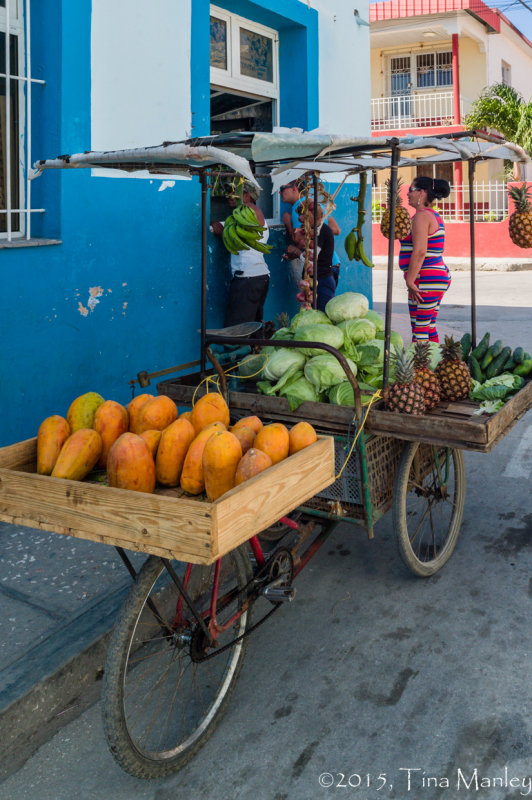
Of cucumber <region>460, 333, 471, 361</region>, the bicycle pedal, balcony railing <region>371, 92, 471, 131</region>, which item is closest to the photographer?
the bicycle pedal

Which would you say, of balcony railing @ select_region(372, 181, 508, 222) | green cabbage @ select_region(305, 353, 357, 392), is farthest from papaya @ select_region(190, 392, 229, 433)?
balcony railing @ select_region(372, 181, 508, 222)

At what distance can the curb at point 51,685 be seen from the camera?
111 inches

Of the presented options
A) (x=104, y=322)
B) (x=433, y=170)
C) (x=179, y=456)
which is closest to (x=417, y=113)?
(x=433, y=170)

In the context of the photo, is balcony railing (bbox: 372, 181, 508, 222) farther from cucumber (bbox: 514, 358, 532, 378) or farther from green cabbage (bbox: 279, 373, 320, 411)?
green cabbage (bbox: 279, 373, 320, 411)

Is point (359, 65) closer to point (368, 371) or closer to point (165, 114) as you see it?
point (165, 114)

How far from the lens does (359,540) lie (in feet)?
15.0

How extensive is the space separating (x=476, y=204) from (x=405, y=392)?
73.5 feet

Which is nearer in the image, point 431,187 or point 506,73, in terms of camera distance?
point 431,187

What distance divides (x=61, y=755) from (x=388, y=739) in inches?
47.6

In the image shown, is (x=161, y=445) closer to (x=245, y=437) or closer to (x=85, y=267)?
(x=245, y=437)

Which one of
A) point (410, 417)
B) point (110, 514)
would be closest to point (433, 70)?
point (410, 417)

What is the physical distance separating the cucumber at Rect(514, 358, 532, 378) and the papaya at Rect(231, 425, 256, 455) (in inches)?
95.2

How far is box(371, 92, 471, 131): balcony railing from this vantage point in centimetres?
2569

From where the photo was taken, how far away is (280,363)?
403 cm
